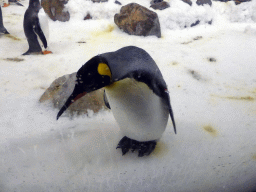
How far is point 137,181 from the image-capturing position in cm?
74

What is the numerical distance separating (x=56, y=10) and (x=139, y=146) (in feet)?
7.44

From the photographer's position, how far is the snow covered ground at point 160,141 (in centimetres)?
75

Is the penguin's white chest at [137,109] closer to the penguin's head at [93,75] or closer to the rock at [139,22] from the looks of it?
the penguin's head at [93,75]

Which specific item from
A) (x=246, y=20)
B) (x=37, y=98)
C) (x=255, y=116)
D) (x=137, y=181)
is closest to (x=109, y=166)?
(x=137, y=181)

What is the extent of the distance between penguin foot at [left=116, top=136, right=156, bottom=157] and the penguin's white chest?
0.08 ft

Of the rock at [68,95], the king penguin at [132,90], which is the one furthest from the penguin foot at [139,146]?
the rock at [68,95]

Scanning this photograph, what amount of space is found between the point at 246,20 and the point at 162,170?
2.74 metres

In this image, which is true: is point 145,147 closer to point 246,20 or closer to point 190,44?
point 190,44

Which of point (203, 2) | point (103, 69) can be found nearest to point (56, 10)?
point (203, 2)

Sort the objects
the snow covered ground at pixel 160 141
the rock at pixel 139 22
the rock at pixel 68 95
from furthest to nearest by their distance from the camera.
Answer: the rock at pixel 139 22
the rock at pixel 68 95
the snow covered ground at pixel 160 141

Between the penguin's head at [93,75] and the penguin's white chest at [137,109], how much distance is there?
0.21ft

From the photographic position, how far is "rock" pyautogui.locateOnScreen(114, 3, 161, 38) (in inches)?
84.5

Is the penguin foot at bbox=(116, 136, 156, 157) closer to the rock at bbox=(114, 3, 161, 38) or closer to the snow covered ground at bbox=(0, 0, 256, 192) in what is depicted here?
the snow covered ground at bbox=(0, 0, 256, 192)

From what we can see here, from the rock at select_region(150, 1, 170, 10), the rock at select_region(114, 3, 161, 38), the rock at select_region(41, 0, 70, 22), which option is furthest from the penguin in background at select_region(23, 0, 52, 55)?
the rock at select_region(150, 1, 170, 10)
